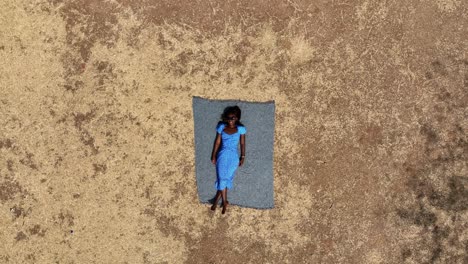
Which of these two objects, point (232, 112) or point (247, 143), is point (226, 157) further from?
point (232, 112)

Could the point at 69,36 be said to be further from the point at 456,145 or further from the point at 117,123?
the point at 456,145

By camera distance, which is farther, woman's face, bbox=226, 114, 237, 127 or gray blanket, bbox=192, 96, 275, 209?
gray blanket, bbox=192, 96, 275, 209

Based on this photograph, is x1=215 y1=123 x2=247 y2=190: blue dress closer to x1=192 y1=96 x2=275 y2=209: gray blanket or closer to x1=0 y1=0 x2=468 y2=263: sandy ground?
x1=192 y1=96 x2=275 y2=209: gray blanket

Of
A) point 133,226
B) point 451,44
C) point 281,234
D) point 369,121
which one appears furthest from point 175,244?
point 451,44

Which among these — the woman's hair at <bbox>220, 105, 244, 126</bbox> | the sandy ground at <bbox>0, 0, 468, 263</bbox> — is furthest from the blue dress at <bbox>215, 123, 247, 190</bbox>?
the sandy ground at <bbox>0, 0, 468, 263</bbox>

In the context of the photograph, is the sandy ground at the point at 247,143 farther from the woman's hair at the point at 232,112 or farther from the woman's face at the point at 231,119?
the woman's face at the point at 231,119

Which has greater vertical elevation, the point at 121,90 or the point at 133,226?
the point at 121,90
